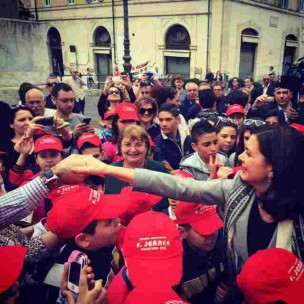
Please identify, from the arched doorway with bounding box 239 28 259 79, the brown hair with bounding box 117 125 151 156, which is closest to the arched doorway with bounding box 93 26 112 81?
the arched doorway with bounding box 239 28 259 79

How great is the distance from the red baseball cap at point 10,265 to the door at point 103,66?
26.9 meters

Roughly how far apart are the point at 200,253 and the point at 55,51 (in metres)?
32.6

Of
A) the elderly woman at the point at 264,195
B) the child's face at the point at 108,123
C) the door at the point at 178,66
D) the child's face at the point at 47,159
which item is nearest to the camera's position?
the elderly woman at the point at 264,195

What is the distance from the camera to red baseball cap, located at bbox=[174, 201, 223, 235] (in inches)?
76.7

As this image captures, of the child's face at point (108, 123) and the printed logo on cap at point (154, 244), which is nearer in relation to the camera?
the printed logo on cap at point (154, 244)

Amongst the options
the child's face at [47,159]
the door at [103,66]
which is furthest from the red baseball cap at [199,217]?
the door at [103,66]

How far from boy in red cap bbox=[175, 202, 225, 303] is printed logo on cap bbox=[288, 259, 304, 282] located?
0.65 m

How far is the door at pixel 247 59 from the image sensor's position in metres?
23.2

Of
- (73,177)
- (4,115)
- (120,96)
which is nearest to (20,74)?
(120,96)

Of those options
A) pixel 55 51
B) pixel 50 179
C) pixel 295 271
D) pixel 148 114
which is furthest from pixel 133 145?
pixel 55 51

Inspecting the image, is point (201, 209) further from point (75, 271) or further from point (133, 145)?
point (133, 145)

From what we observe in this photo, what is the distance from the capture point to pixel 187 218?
6.59 feet

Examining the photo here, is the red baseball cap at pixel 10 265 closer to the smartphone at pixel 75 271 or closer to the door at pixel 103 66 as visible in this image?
the smartphone at pixel 75 271

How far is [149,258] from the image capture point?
1401 mm
